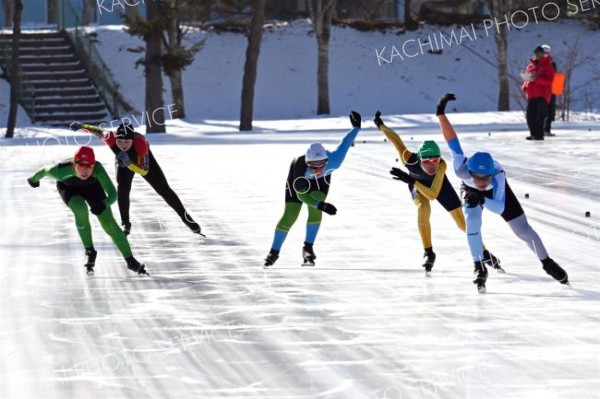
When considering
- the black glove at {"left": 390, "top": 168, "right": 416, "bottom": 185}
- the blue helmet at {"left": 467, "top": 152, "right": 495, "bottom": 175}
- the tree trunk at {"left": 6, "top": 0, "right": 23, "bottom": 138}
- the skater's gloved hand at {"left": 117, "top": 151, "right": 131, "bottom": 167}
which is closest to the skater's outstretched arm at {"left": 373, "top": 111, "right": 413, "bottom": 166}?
the black glove at {"left": 390, "top": 168, "right": 416, "bottom": 185}

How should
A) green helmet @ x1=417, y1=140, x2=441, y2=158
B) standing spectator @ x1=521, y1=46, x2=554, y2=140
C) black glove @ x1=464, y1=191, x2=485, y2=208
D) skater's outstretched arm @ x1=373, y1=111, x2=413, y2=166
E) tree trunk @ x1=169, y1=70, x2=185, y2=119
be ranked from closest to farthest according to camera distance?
black glove @ x1=464, y1=191, x2=485, y2=208 < green helmet @ x1=417, y1=140, x2=441, y2=158 < skater's outstretched arm @ x1=373, y1=111, x2=413, y2=166 < standing spectator @ x1=521, y1=46, x2=554, y2=140 < tree trunk @ x1=169, y1=70, x2=185, y2=119

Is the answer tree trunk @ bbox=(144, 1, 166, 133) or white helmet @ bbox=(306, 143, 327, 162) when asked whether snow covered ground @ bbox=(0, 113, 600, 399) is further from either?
tree trunk @ bbox=(144, 1, 166, 133)

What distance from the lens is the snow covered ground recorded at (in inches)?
234

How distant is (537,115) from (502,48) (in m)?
16.0

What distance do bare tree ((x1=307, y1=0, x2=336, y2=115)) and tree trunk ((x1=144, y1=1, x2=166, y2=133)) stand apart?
288 inches

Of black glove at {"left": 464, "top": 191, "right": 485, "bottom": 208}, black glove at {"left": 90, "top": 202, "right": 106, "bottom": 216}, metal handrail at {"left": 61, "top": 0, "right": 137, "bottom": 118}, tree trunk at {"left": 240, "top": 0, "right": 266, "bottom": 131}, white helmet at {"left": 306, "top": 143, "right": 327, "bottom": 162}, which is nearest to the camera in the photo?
black glove at {"left": 464, "top": 191, "right": 485, "bottom": 208}

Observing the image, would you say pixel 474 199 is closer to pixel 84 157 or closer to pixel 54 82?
pixel 84 157

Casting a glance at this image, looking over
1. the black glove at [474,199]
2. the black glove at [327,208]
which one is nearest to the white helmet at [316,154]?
the black glove at [327,208]

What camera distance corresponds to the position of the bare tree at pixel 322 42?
36.4 m

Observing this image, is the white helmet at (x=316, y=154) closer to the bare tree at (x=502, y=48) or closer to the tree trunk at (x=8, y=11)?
the bare tree at (x=502, y=48)

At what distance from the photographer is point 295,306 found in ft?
26.0

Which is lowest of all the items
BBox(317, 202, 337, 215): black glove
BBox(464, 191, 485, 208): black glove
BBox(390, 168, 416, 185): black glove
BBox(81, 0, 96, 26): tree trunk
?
BBox(317, 202, 337, 215): black glove

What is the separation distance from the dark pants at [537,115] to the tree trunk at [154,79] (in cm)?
1071

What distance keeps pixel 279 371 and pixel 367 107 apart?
32284 millimetres
